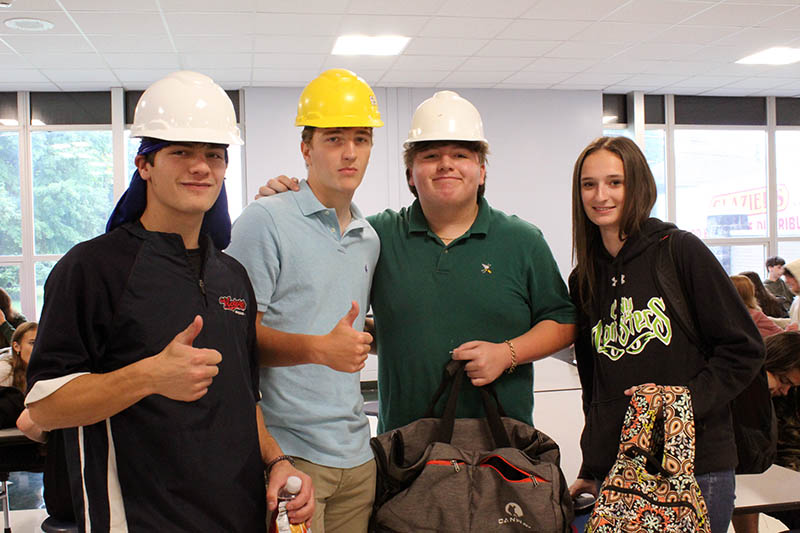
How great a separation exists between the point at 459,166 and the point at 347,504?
1.03 m

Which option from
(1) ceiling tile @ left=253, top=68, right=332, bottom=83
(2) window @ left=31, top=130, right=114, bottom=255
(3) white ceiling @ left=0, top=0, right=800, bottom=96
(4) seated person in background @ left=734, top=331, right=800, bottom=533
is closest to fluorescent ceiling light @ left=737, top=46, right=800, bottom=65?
(3) white ceiling @ left=0, top=0, right=800, bottom=96

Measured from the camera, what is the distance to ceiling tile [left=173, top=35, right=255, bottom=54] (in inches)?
265

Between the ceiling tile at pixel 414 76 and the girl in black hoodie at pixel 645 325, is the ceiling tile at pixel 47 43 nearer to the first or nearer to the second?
the ceiling tile at pixel 414 76

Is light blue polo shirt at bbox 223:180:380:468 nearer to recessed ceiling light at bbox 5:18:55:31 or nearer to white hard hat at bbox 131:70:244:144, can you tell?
white hard hat at bbox 131:70:244:144

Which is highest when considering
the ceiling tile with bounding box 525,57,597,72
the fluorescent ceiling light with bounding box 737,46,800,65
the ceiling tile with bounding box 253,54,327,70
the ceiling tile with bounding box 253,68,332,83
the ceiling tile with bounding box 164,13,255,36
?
the fluorescent ceiling light with bounding box 737,46,800,65

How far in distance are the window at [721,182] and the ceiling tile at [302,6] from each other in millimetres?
6703

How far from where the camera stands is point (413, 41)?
7.12 m

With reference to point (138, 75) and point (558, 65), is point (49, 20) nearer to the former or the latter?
point (138, 75)

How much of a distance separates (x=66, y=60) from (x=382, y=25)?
11.9 ft

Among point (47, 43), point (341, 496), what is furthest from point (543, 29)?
point (341, 496)

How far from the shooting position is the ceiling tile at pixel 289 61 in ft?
24.8

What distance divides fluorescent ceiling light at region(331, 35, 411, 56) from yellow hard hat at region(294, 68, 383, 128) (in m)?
5.32

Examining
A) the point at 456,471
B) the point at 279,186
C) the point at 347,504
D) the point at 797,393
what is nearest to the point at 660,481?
the point at 456,471

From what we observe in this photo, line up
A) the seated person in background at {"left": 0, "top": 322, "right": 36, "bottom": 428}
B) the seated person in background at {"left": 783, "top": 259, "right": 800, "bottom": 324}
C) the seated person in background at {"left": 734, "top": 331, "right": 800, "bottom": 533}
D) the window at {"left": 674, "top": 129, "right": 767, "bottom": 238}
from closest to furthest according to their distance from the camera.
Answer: the seated person in background at {"left": 734, "top": 331, "right": 800, "bottom": 533} → the seated person in background at {"left": 0, "top": 322, "right": 36, "bottom": 428} → the seated person in background at {"left": 783, "top": 259, "right": 800, "bottom": 324} → the window at {"left": 674, "top": 129, "right": 767, "bottom": 238}
